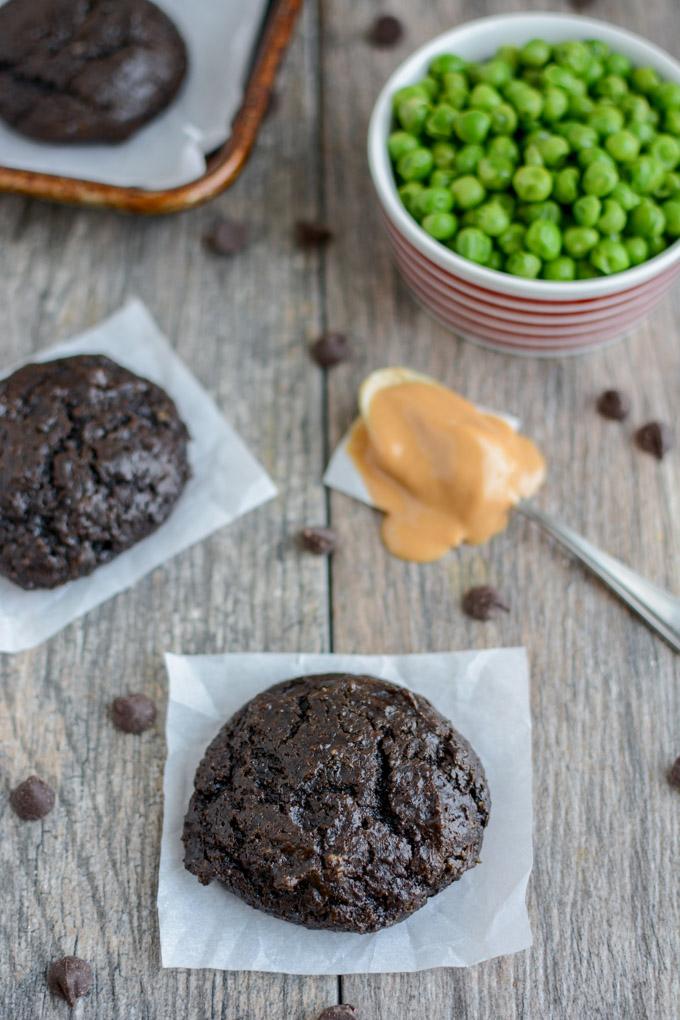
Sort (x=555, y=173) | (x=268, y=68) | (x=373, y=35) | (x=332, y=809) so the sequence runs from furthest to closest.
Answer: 1. (x=373, y=35)
2. (x=268, y=68)
3. (x=555, y=173)
4. (x=332, y=809)

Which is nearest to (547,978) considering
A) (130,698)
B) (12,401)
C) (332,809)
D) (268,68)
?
(332,809)

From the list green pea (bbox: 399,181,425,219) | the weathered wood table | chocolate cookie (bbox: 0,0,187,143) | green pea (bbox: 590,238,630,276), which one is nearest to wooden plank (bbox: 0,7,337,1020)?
the weathered wood table

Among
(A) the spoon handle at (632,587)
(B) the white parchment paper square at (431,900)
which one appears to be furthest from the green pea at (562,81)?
(B) the white parchment paper square at (431,900)

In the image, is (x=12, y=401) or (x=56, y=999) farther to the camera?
(x=12, y=401)

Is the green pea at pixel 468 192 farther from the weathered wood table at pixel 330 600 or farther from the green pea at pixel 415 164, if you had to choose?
the weathered wood table at pixel 330 600

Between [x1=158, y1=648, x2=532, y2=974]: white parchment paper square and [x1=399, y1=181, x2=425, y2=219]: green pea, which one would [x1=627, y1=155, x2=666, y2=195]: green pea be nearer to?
[x1=399, y1=181, x2=425, y2=219]: green pea

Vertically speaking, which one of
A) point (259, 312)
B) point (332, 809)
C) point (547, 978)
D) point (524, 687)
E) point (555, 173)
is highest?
point (555, 173)

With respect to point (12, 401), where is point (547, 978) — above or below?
below

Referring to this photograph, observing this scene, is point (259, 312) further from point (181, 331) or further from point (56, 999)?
point (56, 999)
